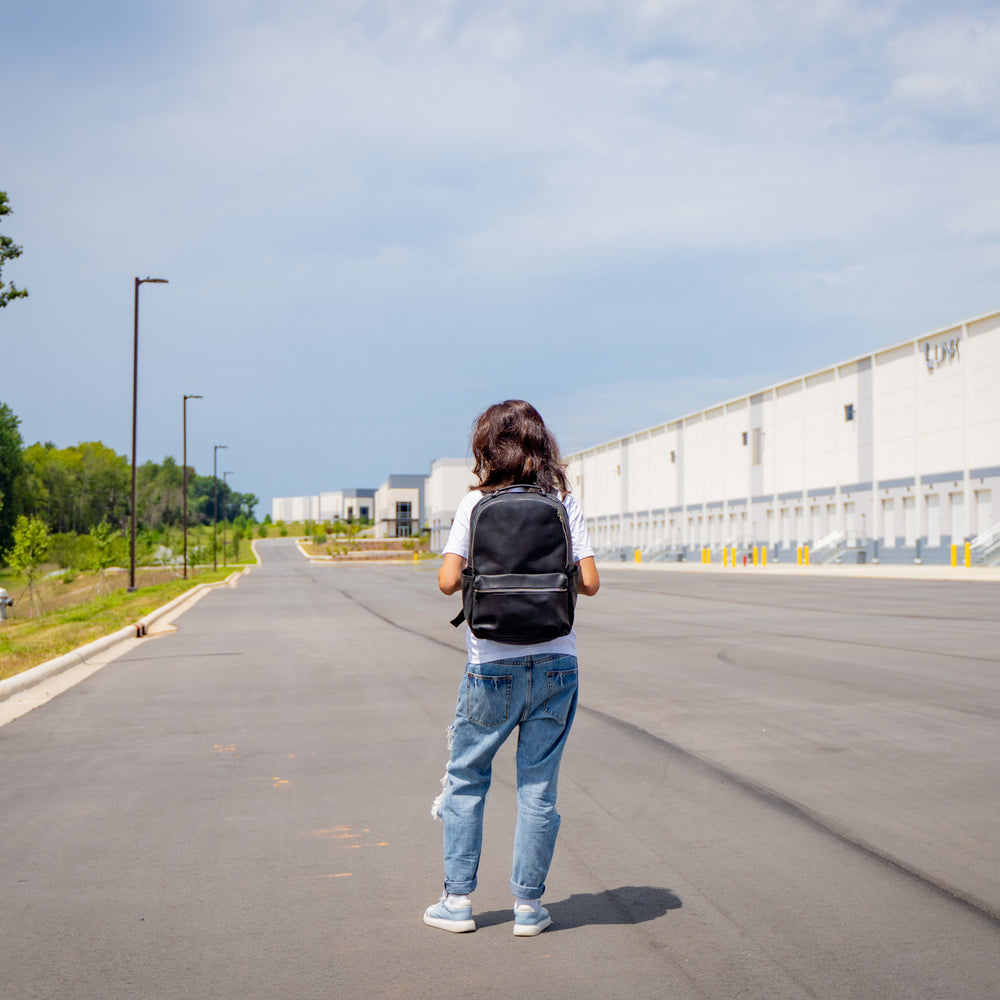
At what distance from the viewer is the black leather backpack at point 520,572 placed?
150 inches

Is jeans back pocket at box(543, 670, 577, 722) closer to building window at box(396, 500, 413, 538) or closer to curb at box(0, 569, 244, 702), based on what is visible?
curb at box(0, 569, 244, 702)

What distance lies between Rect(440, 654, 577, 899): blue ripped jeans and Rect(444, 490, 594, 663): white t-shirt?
0.03 meters

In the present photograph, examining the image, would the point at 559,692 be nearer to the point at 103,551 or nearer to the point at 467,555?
the point at 467,555

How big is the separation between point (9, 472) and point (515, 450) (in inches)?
3755

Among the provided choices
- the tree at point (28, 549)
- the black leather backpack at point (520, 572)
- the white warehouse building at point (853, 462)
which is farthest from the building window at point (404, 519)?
the black leather backpack at point (520, 572)

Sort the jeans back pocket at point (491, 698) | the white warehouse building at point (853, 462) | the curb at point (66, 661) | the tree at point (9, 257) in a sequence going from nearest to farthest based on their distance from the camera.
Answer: the jeans back pocket at point (491, 698)
the curb at point (66, 661)
the tree at point (9, 257)
the white warehouse building at point (853, 462)

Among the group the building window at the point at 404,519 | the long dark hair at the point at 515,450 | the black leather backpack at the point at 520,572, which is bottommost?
the black leather backpack at the point at 520,572

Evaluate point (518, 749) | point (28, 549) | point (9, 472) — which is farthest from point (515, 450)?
point (9, 472)

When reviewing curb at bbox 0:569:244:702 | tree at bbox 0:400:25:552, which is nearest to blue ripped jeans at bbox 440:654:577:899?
curb at bbox 0:569:244:702

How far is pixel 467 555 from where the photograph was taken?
12.9 feet

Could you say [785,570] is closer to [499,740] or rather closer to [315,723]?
[315,723]

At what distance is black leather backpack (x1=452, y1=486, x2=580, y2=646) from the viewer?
3.81 meters

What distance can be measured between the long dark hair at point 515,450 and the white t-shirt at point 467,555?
88 mm

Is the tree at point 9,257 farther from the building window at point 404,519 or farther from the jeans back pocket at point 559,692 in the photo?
the building window at point 404,519
